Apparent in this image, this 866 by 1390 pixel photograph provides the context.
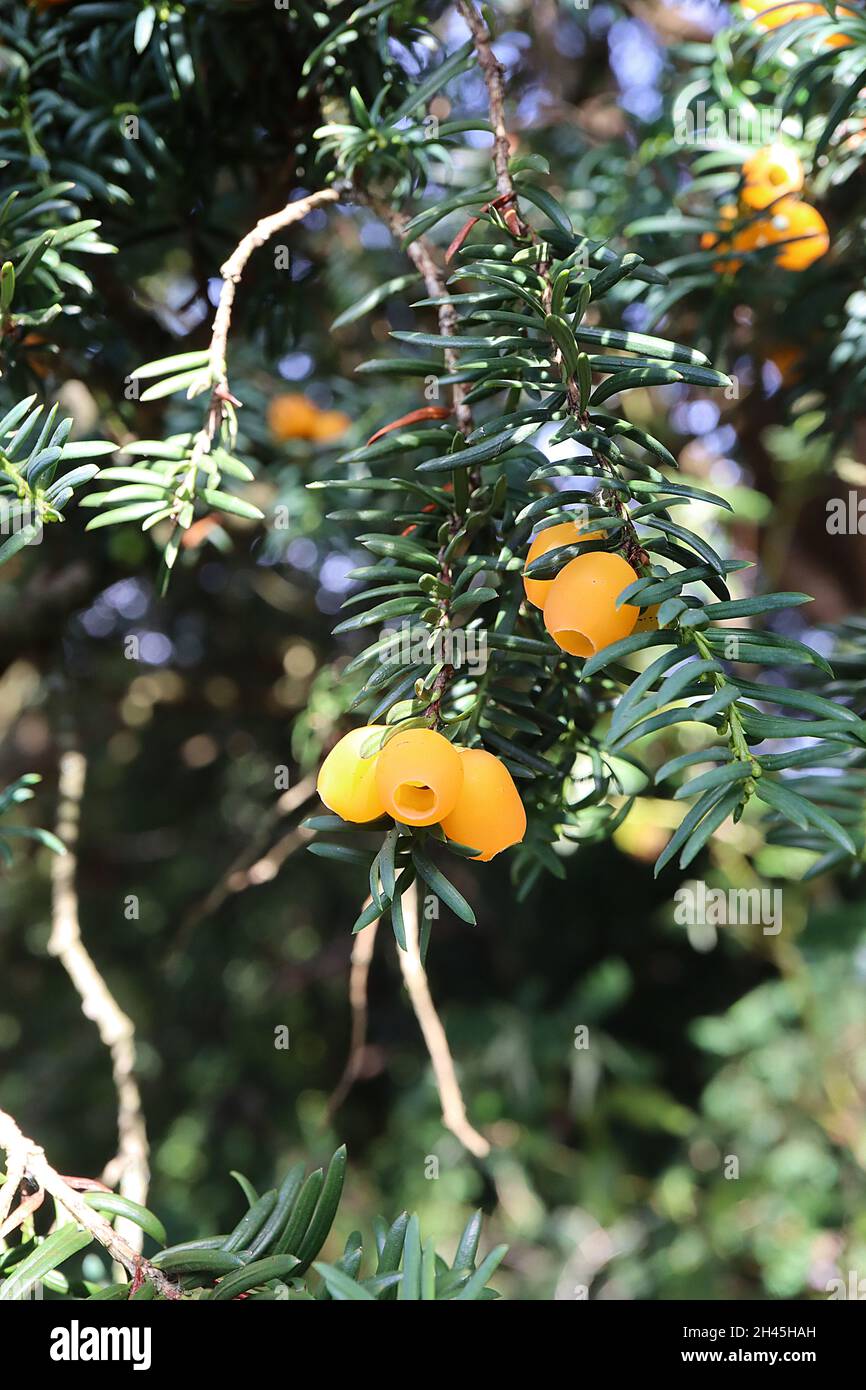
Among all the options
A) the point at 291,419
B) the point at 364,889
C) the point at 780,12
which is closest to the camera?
the point at 780,12

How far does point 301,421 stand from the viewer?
45.0 inches

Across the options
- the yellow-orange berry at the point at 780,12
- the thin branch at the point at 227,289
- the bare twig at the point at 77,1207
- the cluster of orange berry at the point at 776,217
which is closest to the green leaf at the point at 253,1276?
the bare twig at the point at 77,1207

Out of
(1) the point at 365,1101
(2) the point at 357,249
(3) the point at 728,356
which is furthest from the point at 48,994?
(3) the point at 728,356

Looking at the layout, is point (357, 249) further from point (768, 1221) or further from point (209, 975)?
point (768, 1221)

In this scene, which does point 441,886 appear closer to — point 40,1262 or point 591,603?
point 591,603

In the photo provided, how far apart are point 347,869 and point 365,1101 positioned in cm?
48

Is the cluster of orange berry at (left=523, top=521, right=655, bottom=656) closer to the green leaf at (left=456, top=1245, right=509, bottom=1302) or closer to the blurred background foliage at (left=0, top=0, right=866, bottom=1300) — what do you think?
the green leaf at (left=456, top=1245, right=509, bottom=1302)

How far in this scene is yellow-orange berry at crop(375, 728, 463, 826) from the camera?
38 cm

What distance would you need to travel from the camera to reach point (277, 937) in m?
1.67

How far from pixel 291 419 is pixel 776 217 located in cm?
60

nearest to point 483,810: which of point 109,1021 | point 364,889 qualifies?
point 109,1021

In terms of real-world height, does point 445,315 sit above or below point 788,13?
below

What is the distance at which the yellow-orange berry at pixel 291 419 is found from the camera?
114 cm

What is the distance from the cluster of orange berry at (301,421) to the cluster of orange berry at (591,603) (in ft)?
2.54
